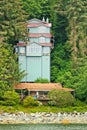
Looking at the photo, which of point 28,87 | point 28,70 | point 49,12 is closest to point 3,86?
point 28,87

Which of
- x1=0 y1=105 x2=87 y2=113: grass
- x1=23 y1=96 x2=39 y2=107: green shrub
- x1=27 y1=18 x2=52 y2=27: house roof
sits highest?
x1=27 y1=18 x2=52 y2=27: house roof

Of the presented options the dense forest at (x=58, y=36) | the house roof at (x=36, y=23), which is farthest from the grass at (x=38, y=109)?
the house roof at (x=36, y=23)

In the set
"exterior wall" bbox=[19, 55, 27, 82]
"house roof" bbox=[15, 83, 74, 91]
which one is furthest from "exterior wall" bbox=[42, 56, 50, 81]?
"house roof" bbox=[15, 83, 74, 91]

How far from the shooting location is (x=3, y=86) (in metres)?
61.5

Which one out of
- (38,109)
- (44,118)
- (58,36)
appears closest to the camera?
(44,118)

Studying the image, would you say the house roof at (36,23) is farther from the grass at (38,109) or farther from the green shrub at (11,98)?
the grass at (38,109)

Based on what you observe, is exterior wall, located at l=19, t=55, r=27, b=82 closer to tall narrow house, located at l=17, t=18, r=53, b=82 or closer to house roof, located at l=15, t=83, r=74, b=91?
tall narrow house, located at l=17, t=18, r=53, b=82

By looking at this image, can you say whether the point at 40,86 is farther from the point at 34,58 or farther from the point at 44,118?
the point at 44,118

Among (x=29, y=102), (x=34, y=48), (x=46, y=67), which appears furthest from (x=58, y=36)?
(x=29, y=102)

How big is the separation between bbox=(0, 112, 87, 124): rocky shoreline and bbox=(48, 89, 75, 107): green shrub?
8.21ft

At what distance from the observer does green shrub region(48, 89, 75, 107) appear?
200 feet

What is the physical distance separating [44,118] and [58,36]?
2071 centimetres

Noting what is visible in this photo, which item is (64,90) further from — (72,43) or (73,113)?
(72,43)

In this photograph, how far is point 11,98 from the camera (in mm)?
60062
